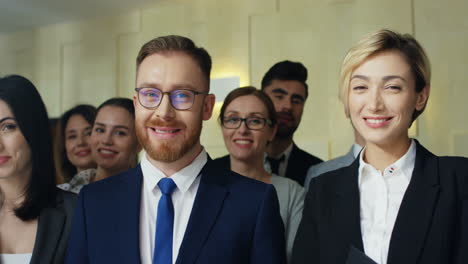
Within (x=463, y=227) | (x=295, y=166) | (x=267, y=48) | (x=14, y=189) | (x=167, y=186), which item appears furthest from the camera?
(x=267, y=48)

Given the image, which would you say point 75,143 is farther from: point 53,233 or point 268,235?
point 268,235

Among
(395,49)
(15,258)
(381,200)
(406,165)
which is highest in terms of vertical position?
(395,49)

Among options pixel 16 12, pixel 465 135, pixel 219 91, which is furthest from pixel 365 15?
pixel 16 12

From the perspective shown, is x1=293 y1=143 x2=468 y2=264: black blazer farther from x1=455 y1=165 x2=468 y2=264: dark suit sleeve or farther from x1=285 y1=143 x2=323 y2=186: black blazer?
x1=285 y1=143 x2=323 y2=186: black blazer

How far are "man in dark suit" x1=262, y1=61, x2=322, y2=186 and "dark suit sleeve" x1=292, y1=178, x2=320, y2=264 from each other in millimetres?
1512

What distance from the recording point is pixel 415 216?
1543 mm

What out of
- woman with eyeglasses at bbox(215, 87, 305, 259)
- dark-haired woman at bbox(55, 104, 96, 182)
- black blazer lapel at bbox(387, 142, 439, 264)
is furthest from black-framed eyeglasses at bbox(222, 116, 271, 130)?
black blazer lapel at bbox(387, 142, 439, 264)

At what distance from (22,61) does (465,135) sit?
7.05 m

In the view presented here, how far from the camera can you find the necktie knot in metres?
1.60

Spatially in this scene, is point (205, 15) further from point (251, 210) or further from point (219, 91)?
point (251, 210)

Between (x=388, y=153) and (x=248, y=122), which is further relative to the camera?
(x=248, y=122)

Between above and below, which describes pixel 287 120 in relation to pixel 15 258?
above

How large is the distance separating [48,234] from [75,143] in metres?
1.59

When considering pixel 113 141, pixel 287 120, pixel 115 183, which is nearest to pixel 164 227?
pixel 115 183
